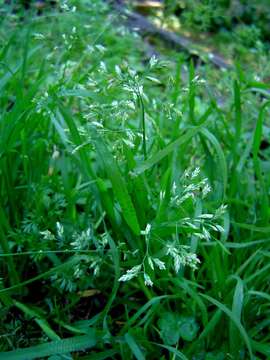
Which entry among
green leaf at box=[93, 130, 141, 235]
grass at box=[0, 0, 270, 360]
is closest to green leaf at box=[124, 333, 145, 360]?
grass at box=[0, 0, 270, 360]

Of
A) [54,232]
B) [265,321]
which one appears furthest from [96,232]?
[265,321]

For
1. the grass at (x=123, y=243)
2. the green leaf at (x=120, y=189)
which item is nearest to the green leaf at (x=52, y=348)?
the grass at (x=123, y=243)

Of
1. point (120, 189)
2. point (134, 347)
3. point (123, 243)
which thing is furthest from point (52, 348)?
point (120, 189)

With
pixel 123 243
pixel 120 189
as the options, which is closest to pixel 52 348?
pixel 123 243

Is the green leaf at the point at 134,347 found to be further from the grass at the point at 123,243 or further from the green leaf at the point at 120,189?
the green leaf at the point at 120,189

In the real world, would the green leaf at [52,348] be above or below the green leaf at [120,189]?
below

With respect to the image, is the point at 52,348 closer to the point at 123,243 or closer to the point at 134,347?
the point at 134,347

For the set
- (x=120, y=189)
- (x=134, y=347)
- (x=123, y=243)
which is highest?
(x=120, y=189)

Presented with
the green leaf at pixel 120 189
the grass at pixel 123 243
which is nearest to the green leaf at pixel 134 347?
the grass at pixel 123 243

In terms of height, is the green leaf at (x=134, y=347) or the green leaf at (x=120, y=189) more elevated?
the green leaf at (x=120, y=189)

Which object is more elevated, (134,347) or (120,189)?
(120,189)

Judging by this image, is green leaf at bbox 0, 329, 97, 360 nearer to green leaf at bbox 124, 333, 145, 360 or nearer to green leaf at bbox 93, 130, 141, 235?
green leaf at bbox 124, 333, 145, 360
